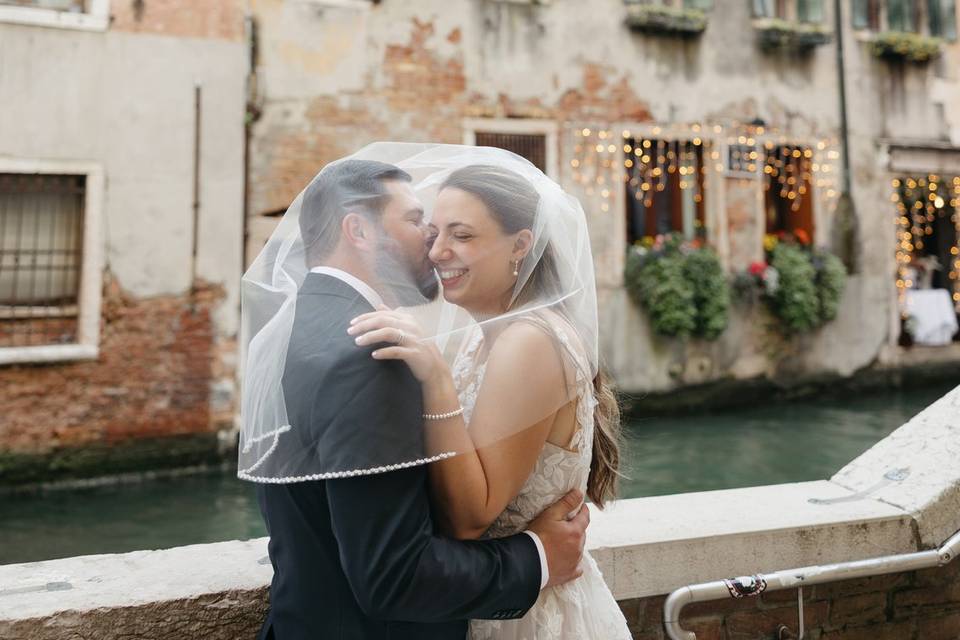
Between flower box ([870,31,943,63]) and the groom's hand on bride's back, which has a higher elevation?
flower box ([870,31,943,63])

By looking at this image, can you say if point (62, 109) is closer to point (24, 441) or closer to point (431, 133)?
point (24, 441)

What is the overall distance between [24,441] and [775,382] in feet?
25.8

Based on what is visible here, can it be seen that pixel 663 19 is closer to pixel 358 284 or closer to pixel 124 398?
pixel 124 398

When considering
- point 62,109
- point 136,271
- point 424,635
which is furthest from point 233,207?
point 424,635

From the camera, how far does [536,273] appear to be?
137 cm

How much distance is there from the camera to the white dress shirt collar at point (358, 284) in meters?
1.15

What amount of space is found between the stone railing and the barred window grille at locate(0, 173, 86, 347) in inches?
223

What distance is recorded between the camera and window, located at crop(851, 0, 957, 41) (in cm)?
949

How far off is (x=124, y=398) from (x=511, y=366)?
6485mm

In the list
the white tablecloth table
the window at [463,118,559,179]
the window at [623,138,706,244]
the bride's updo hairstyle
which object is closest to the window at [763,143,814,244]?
the window at [623,138,706,244]

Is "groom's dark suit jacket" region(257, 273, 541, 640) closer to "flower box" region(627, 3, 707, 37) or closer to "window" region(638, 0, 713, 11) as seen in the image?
"flower box" region(627, 3, 707, 37)

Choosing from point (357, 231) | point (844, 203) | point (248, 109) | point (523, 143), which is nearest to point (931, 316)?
point (844, 203)

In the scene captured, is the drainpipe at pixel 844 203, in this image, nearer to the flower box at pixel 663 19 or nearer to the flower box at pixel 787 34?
the flower box at pixel 787 34

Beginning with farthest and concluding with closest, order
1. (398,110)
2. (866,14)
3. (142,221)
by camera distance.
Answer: (866,14), (398,110), (142,221)
